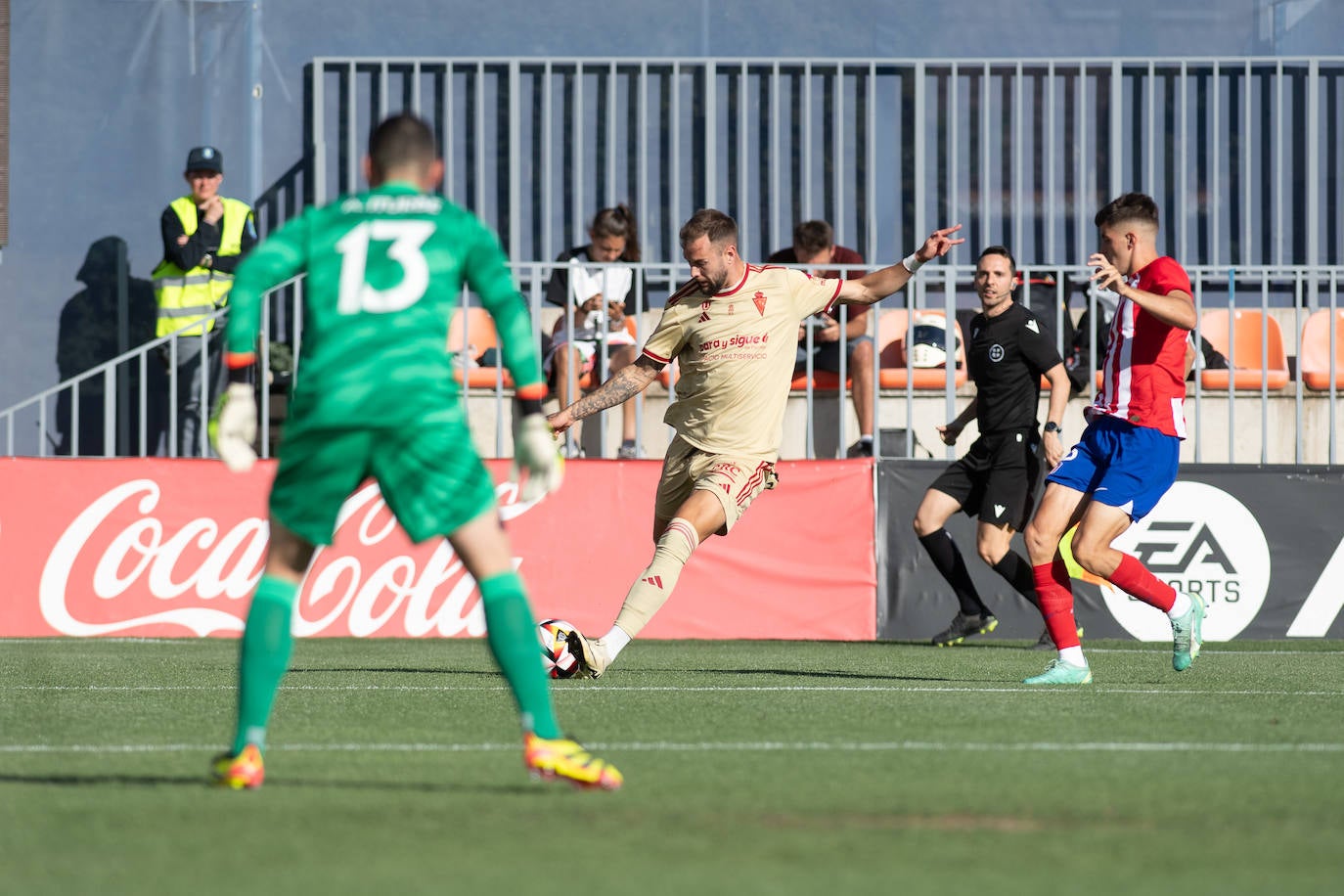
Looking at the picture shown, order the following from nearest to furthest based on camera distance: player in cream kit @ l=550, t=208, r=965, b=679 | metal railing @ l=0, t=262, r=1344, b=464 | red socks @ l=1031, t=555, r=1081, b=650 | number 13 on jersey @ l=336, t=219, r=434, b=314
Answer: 1. number 13 on jersey @ l=336, t=219, r=434, b=314
2. red socks @ l=1031, t=555, r=1081, b=650
3. player in cream kit @ l=550, t=208, r=965, b=679
4. metal railing @ l=0, t=262, r=1344, b=464

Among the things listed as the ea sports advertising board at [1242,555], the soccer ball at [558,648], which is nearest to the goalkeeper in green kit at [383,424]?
Answer: the soccer ball at [558,648]

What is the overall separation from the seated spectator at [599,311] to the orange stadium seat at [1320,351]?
→ 4.80m

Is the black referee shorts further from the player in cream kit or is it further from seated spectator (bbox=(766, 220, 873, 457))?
the player in cream kit

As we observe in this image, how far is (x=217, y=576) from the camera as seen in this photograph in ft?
38.3

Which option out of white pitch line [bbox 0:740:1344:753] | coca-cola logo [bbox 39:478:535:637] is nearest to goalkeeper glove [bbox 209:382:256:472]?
white pitch line [bbox 0:740:1344:753]

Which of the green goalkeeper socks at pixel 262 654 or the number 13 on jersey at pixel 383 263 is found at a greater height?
the number 13 on jersey at pixel 383 263

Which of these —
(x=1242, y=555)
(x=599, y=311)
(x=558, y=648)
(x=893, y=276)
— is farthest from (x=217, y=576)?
(x=1242, y=555)

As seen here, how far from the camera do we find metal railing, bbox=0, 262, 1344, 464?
12.2 meters

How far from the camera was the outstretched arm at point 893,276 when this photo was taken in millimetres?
8141

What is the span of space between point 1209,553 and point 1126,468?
156 inches

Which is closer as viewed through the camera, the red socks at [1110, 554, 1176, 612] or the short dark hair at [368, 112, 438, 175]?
the short dark hair at [368, 112, 438, 175]

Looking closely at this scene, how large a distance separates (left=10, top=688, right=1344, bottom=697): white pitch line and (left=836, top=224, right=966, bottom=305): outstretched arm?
184 centimetres

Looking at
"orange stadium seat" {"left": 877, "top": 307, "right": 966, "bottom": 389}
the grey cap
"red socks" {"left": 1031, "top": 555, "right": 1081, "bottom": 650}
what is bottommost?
"red socks" {"left": 1031, "top": 555, "right": 1081, "bottom": 650}

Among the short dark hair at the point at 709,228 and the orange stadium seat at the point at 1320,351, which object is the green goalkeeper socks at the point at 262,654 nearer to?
the short dark hair at the point at 709,228
